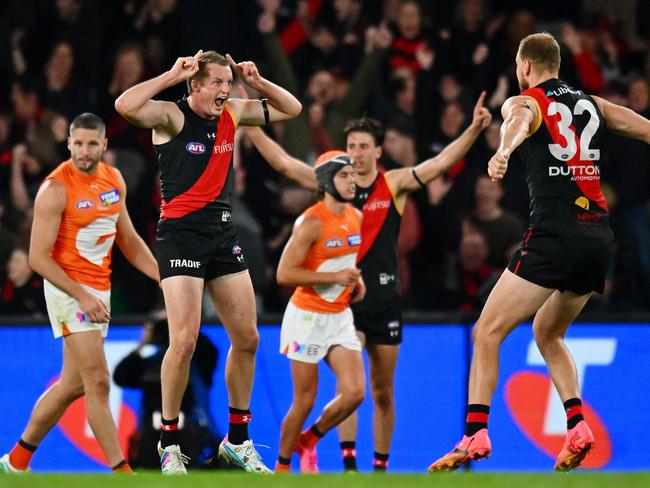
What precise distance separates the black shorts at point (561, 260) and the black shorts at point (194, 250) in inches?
74.8

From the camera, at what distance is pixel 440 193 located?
13.1 metres

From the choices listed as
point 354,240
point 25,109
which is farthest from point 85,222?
point 25,109

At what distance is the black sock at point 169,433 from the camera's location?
8555 millimetres

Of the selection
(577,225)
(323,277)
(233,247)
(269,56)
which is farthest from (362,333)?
(269,56)

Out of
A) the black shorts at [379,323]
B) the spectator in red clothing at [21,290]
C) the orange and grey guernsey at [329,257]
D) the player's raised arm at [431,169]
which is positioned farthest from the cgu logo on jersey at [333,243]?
the spectator in red clothing at [21,290]

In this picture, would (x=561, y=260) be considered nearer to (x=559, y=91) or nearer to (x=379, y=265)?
(x=559, y=91)

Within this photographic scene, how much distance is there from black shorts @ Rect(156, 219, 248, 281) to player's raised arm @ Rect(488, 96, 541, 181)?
206 cm

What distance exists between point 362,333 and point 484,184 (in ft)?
8.61

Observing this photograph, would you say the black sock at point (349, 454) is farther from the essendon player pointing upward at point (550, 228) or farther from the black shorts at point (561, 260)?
the black shorts at point (561, 260)

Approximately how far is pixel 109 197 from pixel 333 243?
1.80m

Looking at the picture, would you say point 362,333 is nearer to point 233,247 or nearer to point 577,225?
point 233,247

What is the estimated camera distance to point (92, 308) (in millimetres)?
9117

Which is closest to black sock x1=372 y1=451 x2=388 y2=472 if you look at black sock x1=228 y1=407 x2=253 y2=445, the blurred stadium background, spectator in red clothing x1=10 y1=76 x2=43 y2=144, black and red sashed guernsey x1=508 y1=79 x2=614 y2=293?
the blurred stadium background

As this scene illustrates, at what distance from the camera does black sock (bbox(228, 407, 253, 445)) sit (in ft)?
29.3
